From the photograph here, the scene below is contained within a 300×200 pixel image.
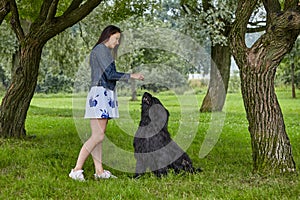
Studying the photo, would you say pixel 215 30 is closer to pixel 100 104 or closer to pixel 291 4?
pixel 291 4

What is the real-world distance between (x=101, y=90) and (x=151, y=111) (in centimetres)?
69

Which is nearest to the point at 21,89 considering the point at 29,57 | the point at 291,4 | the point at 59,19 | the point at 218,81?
the point at 29,57

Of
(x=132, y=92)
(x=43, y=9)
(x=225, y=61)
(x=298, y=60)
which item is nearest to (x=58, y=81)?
(x=298, y=60)

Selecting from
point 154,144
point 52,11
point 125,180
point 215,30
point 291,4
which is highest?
point 215,30

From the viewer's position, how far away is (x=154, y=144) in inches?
223

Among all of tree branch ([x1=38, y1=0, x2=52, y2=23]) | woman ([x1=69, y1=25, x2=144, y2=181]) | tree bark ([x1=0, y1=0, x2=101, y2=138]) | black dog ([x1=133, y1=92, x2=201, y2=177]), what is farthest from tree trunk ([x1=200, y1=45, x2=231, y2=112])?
woman ([x1=69, y1=25, x2=144, y2=181])

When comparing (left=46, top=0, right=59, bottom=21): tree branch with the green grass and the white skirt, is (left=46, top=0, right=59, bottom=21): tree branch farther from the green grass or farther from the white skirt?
the white skirt

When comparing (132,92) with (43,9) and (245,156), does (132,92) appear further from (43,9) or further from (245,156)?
(245,156)

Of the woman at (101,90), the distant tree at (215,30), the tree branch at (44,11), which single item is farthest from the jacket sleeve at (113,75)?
the distant tree at (215,30)

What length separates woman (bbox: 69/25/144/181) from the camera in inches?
218

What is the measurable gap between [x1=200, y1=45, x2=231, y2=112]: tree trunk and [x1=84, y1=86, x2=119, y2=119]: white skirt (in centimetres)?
1389

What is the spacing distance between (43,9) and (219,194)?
5995 millimetres

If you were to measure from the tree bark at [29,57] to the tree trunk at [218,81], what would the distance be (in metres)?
11.2

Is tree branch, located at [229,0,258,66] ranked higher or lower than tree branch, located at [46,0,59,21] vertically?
lower
